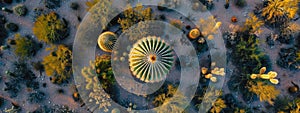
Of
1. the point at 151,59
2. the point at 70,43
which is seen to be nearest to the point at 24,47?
the point at 70,43

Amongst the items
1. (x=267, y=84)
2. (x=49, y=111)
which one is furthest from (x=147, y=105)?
(x=267, y=84)

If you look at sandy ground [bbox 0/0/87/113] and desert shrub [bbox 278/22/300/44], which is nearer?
desert shrub [bbox 278/22/300/44]

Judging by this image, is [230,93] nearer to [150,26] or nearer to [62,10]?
[150,26]

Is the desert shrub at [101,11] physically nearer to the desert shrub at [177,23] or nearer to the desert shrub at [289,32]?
the desert shrub at [177,23]

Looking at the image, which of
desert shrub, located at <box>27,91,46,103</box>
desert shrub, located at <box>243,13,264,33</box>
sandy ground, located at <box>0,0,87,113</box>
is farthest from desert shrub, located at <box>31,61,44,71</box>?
desert shrub, located at <box>243,13,264,33</box>

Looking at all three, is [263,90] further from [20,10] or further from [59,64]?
[20,10]

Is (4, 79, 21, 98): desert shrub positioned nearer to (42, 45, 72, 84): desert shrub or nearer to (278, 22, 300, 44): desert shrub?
(42, 45, 72, 84): desert shrub
